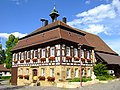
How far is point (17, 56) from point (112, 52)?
19.2 meters

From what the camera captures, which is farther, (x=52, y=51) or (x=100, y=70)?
(x=100, y=70)

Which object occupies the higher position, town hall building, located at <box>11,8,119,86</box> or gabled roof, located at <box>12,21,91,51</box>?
gabled roof, located at <box>12,21,91,51</box>

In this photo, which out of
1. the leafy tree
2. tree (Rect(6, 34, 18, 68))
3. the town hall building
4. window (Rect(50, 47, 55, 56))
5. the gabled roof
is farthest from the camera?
tree (Rect(6, 34, 18, 68))

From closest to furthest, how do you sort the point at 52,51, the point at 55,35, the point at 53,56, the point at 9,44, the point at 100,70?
1. the point at 53,56
2. the point at 52,51
3. the point at 55,35
4. the point at 100,70
5. the point at 9,44

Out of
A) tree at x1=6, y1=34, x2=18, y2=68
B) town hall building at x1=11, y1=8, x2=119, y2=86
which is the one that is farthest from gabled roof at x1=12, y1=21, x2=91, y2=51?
tree at x1=6, y1=34, x2=18, y2=68

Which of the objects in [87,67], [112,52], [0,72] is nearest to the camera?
[87,67]

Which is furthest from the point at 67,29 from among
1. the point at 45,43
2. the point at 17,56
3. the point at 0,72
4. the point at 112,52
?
the point at 0,72

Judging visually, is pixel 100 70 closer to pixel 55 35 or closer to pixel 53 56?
pixel 53 56

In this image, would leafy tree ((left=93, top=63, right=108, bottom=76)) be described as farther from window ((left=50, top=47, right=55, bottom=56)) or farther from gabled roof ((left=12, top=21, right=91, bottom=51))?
window ((left=50, top=47, right=55, bottom=56))

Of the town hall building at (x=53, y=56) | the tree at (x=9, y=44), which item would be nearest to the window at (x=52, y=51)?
the town hall building at (x=53, y=56)

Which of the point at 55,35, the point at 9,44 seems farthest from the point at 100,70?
the point at 9,44

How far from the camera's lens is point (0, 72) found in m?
62.0

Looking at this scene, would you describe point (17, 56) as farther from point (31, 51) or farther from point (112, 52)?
point (112, 52)

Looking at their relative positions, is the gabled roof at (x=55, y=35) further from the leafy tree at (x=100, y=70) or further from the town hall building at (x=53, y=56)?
→ the leafy tree at (x=100, y=70)
